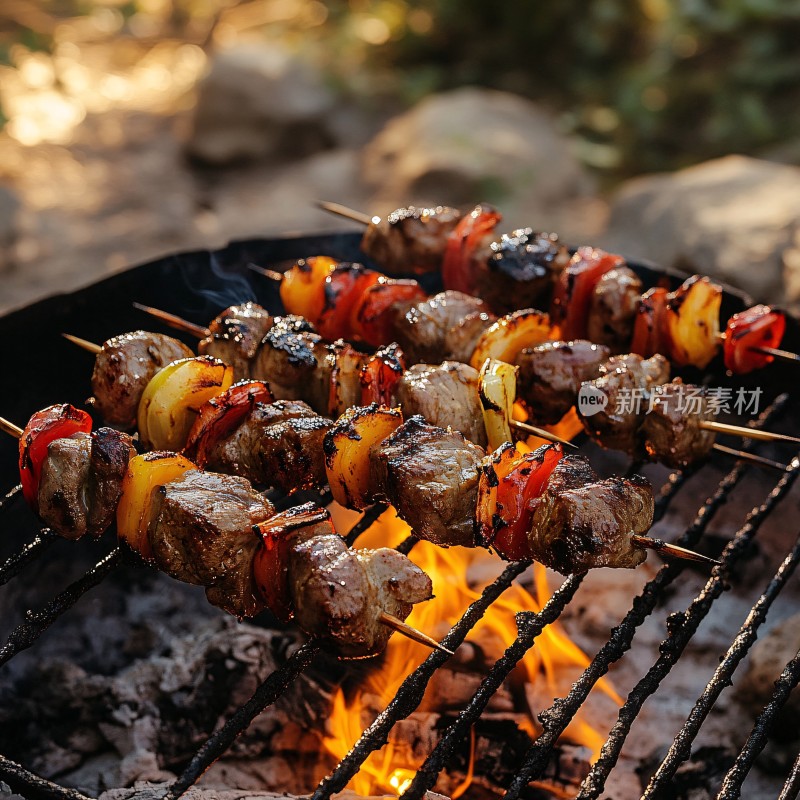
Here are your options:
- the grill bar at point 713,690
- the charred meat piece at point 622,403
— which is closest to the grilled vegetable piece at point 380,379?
the charred meat piece at point 622,403

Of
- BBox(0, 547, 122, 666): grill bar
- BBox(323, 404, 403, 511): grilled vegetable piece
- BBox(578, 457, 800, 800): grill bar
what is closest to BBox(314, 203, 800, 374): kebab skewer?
BBox(578, 457, 800, 800): grill bar

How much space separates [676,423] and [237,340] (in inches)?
57.5

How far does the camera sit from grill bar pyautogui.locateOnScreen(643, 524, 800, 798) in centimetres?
214

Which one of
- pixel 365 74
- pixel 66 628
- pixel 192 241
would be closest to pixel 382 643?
pixel 66 628

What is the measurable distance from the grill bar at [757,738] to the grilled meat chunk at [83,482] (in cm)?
175

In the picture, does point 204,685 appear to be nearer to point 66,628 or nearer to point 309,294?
point 66,628

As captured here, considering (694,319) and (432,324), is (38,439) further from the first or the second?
(694,319)

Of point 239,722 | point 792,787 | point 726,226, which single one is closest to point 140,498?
point 239,722

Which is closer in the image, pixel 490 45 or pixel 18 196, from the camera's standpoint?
pixel 18 196

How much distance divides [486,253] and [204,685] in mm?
1878

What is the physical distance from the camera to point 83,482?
99.8 inches

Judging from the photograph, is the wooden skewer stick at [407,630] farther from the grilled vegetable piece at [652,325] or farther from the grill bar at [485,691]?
the grilled vegetable piece at [652,325]

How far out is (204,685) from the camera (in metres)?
3.11

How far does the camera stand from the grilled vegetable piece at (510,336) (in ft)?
9.80
